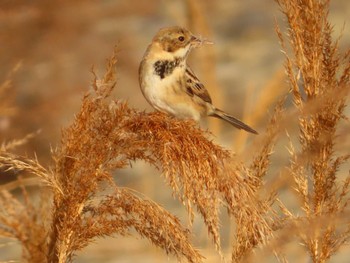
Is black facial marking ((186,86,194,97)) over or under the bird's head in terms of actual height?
under

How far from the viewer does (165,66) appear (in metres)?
3.62

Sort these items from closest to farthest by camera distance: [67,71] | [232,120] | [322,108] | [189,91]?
[322,108]
[232,120]
[189,91]
[67,71]

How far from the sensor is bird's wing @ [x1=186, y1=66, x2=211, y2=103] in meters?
3.71

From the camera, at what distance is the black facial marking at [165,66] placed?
3.57 m

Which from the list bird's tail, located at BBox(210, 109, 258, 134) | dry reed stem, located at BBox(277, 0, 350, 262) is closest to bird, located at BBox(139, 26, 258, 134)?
bird's tail, located at BBox(210, 109, 258, 134)

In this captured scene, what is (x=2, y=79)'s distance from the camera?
7.30 metres

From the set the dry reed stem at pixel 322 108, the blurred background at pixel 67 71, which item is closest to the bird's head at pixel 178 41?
the dry reed stem at pixel 322 108

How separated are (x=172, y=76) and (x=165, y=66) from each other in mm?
47

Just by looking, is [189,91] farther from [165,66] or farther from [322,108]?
[322,108]

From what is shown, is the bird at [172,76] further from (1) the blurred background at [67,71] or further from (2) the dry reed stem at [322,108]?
(1) the blurred background at [67,71]

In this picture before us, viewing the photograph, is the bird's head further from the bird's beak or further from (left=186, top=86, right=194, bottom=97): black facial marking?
(left=186, top=86, right=194, bottom=97): black facial marking

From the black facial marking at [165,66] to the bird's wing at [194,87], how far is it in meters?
0.08

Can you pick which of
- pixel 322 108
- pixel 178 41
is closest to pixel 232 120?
pixel 178 41

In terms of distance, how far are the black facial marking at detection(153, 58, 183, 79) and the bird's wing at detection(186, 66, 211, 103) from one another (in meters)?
0.08
